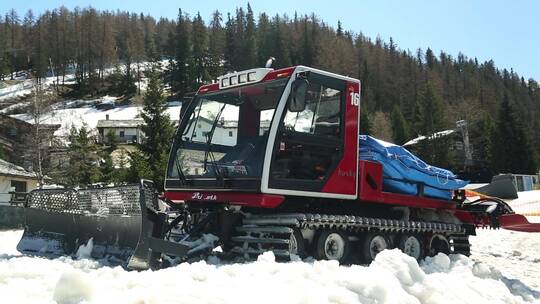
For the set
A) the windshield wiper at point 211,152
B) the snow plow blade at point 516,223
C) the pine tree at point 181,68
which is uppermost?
the pine tree at point 181,68

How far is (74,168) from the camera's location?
→ 109ft

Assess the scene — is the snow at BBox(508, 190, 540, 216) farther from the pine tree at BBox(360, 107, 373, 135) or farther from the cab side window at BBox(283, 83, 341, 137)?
the pine tree at BBox(360, 107, 373, 135)

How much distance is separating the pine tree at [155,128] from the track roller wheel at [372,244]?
26.4 meters

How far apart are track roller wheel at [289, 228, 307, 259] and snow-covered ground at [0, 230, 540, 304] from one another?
4.18 feet

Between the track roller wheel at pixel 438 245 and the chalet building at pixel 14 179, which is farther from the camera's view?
the chalet building at pixel 14 179

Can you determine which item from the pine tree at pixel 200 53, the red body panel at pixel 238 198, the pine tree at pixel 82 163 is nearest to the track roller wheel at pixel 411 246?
the red body panel at pixel 238 198

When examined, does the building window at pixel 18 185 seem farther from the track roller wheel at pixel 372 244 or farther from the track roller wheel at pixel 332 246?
the track roller wheel at pixel 332 246

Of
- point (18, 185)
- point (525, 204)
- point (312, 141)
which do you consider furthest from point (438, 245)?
point (18, 185)

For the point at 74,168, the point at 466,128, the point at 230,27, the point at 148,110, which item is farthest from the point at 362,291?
the point at 230,27

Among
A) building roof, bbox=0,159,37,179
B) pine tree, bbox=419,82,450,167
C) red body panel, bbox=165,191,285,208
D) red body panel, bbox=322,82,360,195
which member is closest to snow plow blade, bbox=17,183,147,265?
red body panel, bbox=165,191,285,208

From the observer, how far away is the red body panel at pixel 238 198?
786 centimetres

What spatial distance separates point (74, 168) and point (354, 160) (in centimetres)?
2768

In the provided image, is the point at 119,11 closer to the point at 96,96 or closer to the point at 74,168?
the point at 96,96

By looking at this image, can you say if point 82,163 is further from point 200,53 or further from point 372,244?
point 200,53
